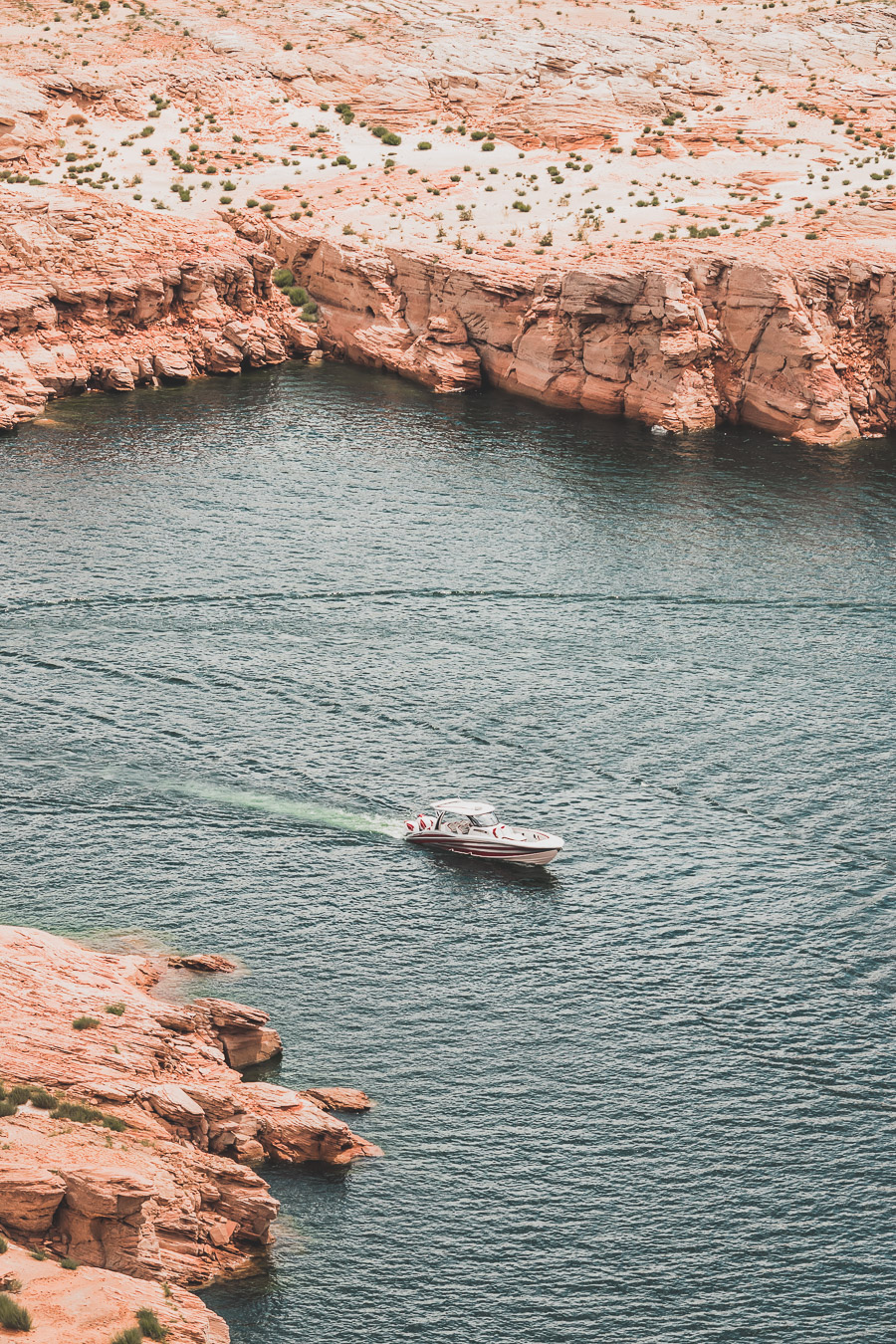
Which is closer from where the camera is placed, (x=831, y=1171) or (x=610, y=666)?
(x=831, y=1171)

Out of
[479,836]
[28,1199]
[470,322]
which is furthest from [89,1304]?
[470,322]

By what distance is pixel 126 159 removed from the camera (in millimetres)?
161125

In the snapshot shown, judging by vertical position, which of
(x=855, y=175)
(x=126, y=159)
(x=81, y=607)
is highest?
(x=855, y=175)

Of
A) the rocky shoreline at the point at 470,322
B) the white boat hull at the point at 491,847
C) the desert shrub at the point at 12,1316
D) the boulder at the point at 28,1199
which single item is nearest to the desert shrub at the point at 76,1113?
the boulder at the point at 28,1199

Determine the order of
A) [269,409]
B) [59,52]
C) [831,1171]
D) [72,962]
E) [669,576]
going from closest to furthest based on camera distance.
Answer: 1. [831,1171]
2. [72,962]
3. [669,576]
4. [269,409]
5. [59,52]

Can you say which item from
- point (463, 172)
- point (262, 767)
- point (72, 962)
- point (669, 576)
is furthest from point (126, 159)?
point (72, 962)

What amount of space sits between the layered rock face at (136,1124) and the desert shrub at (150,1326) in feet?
8.96

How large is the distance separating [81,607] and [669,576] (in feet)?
133

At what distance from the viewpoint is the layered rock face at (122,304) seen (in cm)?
14025

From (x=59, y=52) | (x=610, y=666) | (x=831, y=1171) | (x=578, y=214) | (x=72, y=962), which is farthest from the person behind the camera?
(x=59, y=52)

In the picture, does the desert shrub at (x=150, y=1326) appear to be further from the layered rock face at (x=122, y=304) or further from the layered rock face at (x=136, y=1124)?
the layered rock face at (x=122, y=304)

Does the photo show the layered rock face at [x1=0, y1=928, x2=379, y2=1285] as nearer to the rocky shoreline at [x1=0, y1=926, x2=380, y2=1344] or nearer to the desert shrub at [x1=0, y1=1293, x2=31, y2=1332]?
the rocky shoreline at [x1=0, y1=926, x2=380, y2=1344]

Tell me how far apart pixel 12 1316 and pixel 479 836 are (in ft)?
122

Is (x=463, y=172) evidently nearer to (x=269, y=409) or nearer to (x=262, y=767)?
(x=269, y=409)
